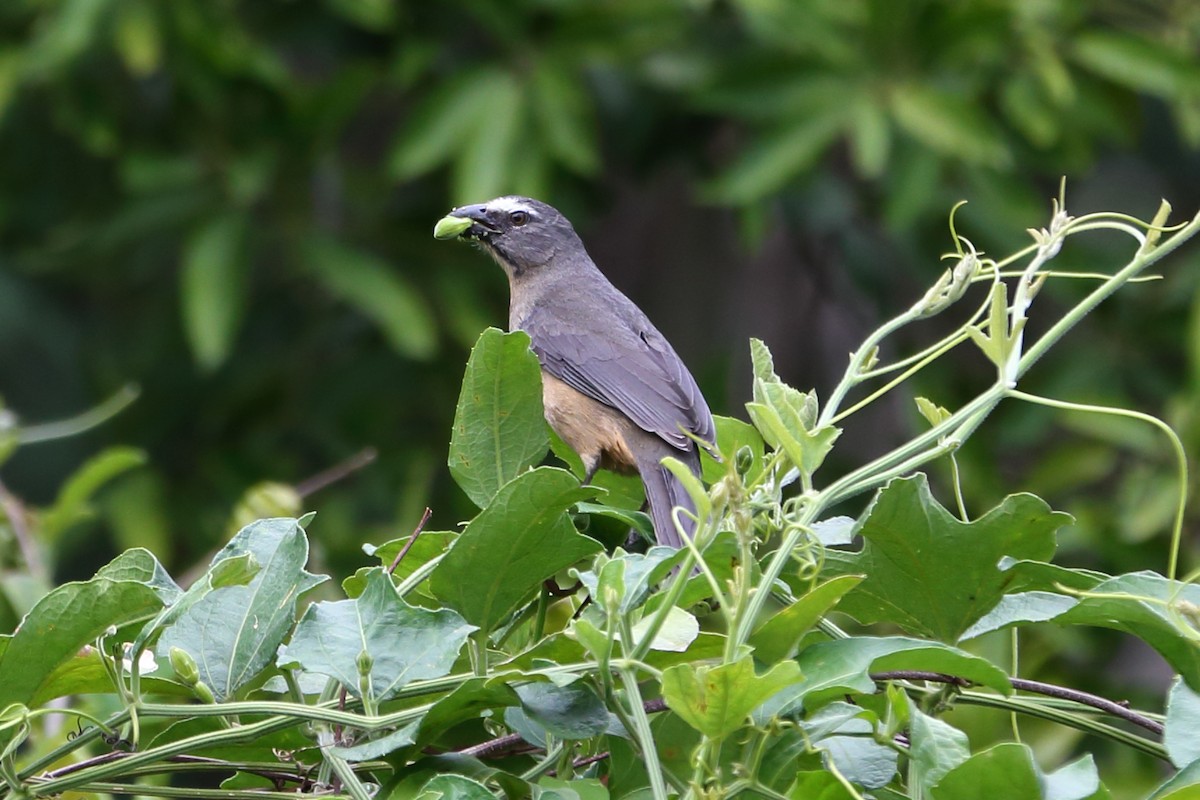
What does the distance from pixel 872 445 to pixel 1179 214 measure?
5.34 ft

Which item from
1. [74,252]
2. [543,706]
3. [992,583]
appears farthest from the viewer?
[74,252]

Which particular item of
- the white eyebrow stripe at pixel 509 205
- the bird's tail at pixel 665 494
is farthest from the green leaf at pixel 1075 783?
the white eyebrow stripe at pixel 509 205

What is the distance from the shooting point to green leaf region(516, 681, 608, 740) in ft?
4.22

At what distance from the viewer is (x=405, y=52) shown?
16.5 ft

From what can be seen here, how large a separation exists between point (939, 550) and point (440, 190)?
4.35 metres

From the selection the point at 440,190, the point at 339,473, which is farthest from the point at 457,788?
the point at 440,190

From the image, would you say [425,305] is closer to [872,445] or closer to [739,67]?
[739,67]

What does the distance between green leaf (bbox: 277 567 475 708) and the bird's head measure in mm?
2771

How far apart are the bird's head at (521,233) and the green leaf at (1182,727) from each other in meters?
2.98

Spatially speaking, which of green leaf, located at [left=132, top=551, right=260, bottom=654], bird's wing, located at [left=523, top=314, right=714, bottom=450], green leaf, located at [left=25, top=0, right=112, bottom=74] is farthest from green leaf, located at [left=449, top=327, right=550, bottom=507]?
green leaf, located at [left=25, top=0, right=112, bottom=74]

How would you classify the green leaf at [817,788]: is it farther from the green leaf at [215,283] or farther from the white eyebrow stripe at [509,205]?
the green leaf at [215,283]

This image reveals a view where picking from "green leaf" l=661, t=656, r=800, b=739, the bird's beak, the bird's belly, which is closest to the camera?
"green leaf" l=661, t=656, r=800, b=739

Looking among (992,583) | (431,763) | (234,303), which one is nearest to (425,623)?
(431,763)

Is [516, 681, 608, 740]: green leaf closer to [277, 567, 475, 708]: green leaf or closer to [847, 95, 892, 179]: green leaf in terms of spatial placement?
[277, 567, 475, 708]: green leaf
